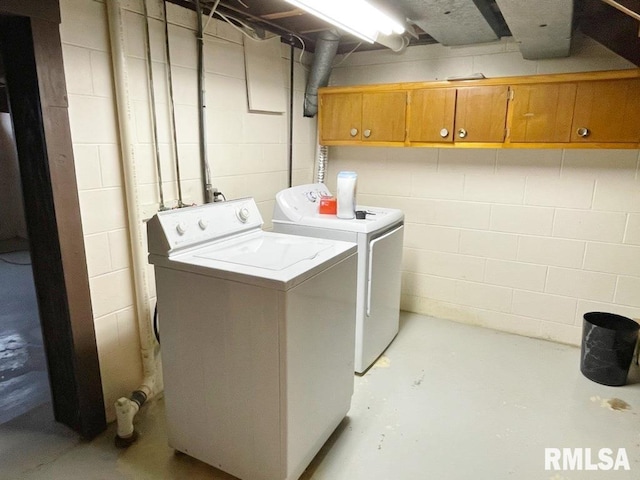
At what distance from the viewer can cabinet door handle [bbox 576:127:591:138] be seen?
8.31ft

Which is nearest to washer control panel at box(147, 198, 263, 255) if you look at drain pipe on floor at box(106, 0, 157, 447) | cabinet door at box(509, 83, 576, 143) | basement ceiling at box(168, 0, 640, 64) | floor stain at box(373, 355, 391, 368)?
drain pipe on floor at box(106, 0, 157, 447)

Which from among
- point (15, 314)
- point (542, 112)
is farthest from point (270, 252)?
point (15, 314)

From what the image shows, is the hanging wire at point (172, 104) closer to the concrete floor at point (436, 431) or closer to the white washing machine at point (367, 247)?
the white washing machine at point (367, 247)

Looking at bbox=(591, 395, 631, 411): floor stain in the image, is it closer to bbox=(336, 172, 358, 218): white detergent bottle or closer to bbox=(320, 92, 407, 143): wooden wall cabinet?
bbox=(336, 172, 358, 218): white detergent bottle

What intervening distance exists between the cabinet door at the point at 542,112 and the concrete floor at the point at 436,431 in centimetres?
147

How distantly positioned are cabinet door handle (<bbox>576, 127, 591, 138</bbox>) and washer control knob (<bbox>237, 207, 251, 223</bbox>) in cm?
204

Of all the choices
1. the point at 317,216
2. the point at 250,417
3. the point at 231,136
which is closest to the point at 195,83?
the point at 231,136

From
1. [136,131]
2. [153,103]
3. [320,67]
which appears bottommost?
[136,131]

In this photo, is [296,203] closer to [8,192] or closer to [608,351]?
[608,351]

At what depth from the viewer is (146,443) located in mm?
2057

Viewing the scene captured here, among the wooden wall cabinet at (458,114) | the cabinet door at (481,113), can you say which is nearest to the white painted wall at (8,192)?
the wooden wall cabinet at (458,114)

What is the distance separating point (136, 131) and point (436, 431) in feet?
7.02

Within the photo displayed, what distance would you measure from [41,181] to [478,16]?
2273 mm

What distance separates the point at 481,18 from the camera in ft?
7.47
